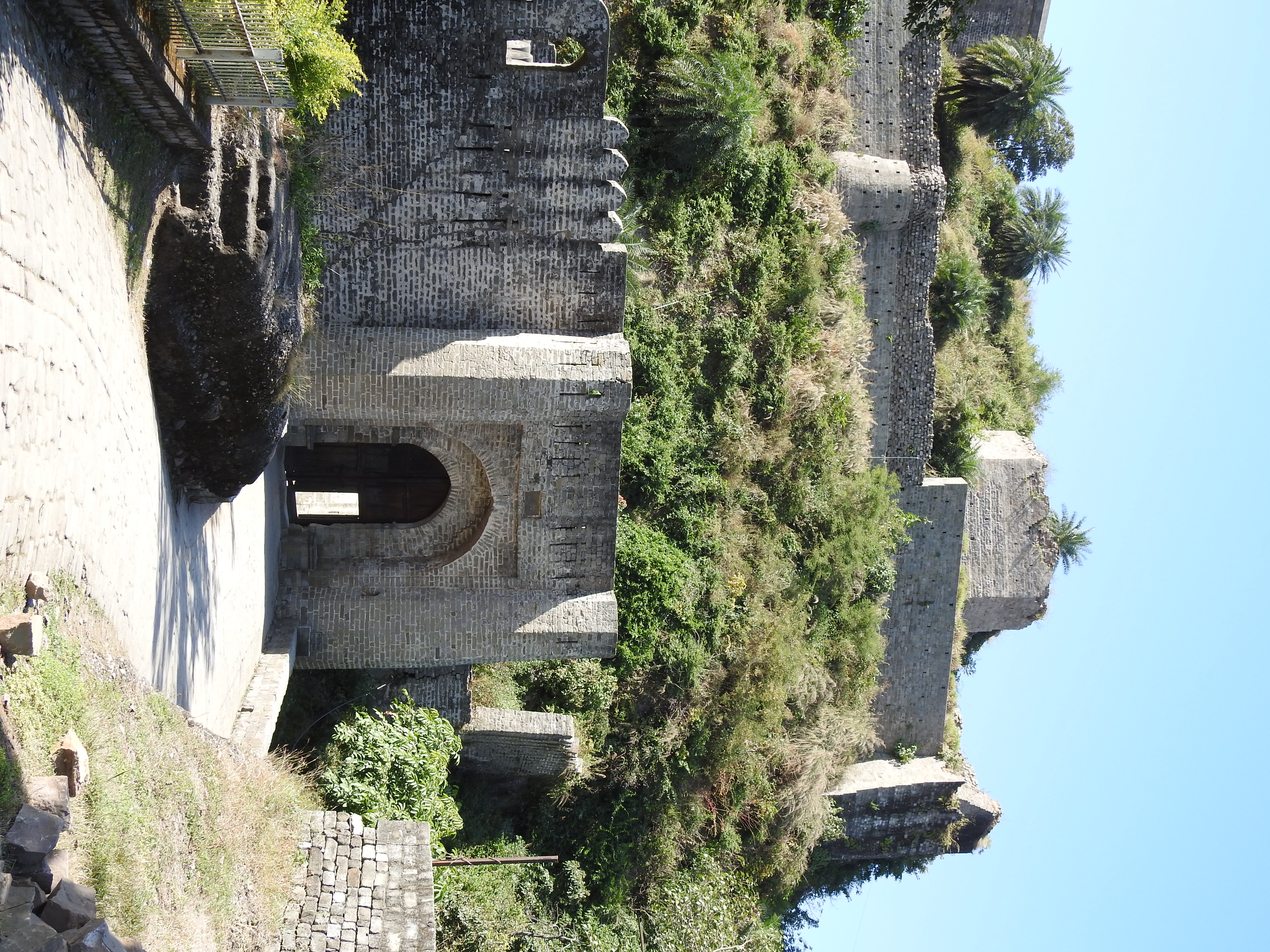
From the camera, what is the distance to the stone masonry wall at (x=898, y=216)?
50.6 ft

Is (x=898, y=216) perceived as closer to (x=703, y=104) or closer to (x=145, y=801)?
(x=703, y=104)

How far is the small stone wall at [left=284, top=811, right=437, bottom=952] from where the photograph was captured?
804 centimetres

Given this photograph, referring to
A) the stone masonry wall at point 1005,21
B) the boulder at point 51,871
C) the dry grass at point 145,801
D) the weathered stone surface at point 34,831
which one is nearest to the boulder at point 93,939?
the boulder at point 51,871

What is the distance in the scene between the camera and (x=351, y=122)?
898cm

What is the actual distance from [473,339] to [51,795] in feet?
19.4

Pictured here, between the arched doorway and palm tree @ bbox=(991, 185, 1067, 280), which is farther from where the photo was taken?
palm tree @ bbox=(991, 185, 1067, 280)

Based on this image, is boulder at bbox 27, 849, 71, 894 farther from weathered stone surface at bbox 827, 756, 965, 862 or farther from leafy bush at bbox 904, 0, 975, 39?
weathered stone surface at bbox 827, 756, 965, 862

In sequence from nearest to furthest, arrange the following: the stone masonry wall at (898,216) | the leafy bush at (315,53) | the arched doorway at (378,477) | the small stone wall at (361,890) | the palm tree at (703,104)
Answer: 1. the leafy bush at (315,53)
2. the small stone wall at (361,890)
3. the arched doorway at (378,477)
4. the palm tree at (703,104)
5. the stone masonry wall at (898,216)

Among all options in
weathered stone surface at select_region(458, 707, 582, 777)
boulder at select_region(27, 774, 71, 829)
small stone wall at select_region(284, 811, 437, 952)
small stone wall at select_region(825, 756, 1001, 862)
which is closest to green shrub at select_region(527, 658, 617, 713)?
weathered stone surface at select_region(458, 707, 582, 777)

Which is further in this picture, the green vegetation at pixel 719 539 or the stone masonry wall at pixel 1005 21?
the stone masonry wall at pixel 1005 21

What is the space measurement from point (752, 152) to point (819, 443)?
4.04 metres

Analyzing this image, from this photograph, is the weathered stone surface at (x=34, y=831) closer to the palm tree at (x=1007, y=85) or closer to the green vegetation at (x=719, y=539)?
the green vegetation at (x=719, y=539)

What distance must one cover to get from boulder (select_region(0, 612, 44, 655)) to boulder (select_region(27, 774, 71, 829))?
56 cm

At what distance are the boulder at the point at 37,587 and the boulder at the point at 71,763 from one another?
68 cm
